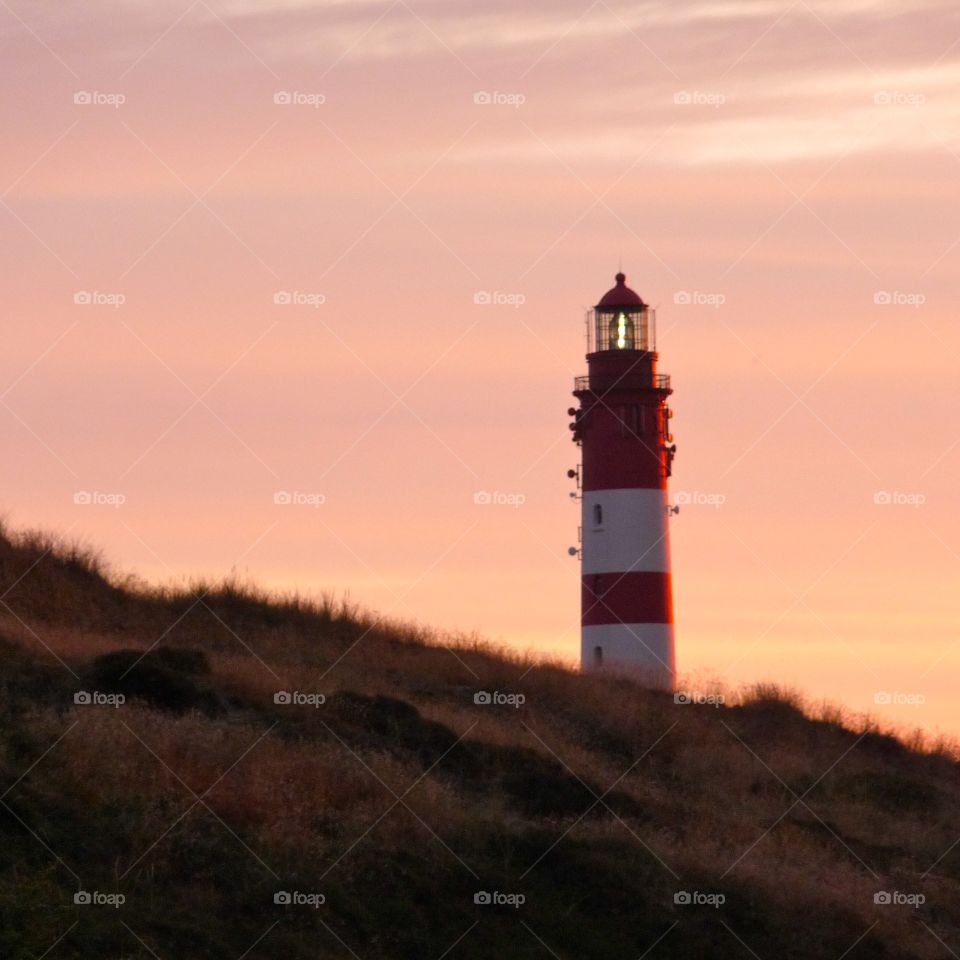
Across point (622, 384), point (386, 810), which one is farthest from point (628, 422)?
point (386, 810)

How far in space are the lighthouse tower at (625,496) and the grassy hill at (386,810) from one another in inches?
220

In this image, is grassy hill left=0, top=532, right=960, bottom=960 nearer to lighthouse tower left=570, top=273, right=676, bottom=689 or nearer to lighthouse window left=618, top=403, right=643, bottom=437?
lighthouse tower left=570, top=273, right=676, bottom=689

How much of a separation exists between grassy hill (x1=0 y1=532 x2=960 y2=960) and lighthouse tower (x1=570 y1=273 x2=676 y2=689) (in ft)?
18.3

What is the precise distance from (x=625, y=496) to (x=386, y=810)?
1883cm

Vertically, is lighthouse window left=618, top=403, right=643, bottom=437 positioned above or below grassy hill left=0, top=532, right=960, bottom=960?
above

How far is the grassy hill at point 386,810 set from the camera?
18922mm

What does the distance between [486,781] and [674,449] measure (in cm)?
1706

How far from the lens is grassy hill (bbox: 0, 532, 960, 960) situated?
62.1 ft

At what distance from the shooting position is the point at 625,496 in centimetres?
3972

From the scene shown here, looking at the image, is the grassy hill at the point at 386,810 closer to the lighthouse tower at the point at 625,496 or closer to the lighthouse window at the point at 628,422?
the lighthouse tower at the point at 625,496

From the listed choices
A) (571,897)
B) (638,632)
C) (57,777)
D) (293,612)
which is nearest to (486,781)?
(571,897)

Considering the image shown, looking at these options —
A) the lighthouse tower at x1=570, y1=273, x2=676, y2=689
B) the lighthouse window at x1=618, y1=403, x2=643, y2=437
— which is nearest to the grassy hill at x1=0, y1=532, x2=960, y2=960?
the lighthouse tower at x1=570, y1=273, x2=676, y2=689

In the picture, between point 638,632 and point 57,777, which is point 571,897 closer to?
point 57,777

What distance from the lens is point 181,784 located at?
20766 mm
